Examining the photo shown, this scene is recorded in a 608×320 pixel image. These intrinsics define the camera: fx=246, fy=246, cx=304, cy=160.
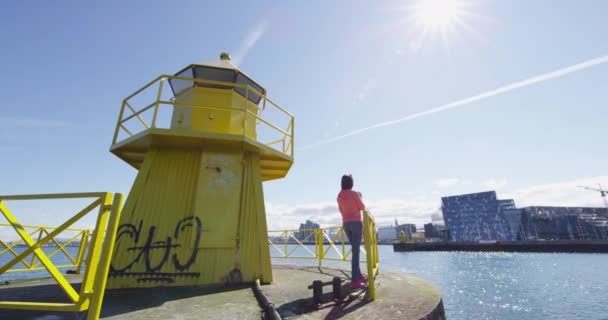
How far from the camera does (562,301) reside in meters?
12.7

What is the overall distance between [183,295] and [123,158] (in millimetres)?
4866

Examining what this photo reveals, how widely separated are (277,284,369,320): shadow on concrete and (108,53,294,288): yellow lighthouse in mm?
2103

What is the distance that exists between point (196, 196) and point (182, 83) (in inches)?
138

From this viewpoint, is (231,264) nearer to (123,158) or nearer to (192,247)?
(192,247)

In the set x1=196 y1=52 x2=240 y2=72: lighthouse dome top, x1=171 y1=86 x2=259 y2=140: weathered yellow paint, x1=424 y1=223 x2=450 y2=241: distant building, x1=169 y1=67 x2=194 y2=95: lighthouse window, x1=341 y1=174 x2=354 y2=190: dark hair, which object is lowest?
x1=424 y1=223 x2=450 y2=241: distant building

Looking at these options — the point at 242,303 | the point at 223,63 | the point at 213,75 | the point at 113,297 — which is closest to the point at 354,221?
the point at 242,303

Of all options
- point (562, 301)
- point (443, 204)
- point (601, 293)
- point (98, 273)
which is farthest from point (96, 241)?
point (443, 204)

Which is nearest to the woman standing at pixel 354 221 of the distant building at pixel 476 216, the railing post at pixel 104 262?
the railing post at pixel 104 262

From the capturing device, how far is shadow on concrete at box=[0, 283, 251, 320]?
3.64 m

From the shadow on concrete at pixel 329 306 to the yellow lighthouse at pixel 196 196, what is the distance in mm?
2103

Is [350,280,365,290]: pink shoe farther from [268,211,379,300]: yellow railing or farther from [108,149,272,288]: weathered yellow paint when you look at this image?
[108,149,272,288]: weathered yellow paint

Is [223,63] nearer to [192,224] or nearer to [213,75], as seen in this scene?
[213,75]

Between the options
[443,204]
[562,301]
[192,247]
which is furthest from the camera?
[443,204]

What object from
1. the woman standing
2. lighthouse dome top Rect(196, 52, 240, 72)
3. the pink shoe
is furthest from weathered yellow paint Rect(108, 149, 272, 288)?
lighthouse dome top Rect(196, 52, 240, 72)
